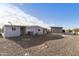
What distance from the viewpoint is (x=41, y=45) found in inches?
358

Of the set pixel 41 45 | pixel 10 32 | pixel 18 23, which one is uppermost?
pixel 18 23

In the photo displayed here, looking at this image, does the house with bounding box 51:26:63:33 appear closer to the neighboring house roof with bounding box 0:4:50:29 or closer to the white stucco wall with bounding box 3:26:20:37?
the neighboring house roof with bounding box 0:4:50:29

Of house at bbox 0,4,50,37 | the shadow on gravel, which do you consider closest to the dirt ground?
the shadow on gravel

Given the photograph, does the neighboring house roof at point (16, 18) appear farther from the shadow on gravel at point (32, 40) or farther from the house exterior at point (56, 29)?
the shadow on gravel at point (32, 40)

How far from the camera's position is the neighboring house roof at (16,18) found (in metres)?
9.04

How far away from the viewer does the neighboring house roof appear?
9.04 m

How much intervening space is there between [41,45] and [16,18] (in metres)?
0.67

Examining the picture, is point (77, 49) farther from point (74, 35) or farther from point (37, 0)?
point (37, 0)

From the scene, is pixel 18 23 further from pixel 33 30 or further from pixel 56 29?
pixel 56 29

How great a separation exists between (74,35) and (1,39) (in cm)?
132

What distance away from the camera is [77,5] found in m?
8.99

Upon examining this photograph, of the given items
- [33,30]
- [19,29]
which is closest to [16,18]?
[19,29]

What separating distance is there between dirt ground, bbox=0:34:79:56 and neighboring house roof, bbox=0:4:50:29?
0.25m

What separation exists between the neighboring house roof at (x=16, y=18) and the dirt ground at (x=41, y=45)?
0.25m
